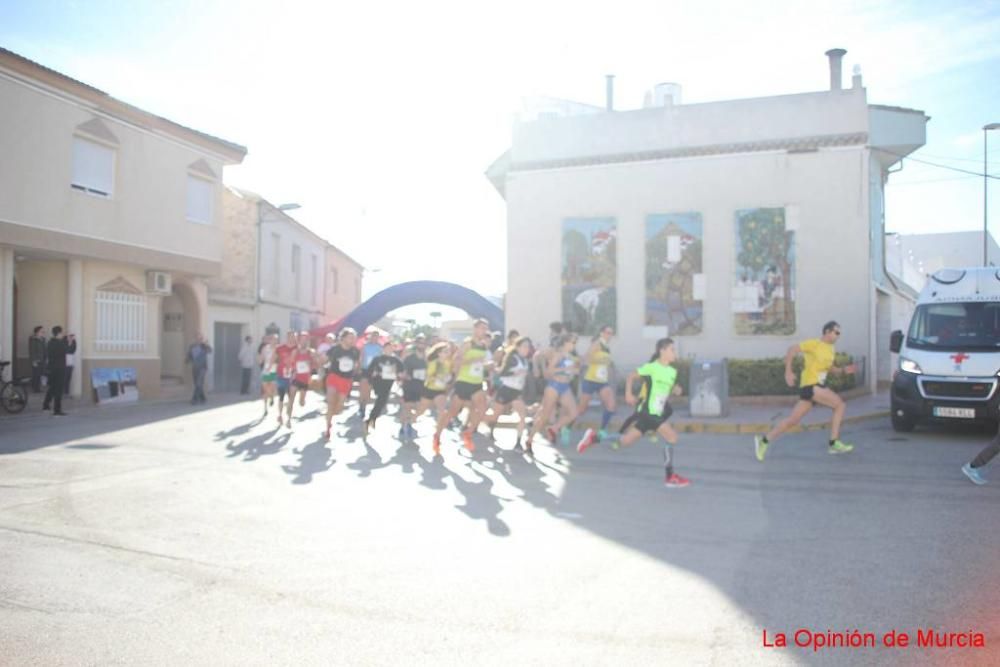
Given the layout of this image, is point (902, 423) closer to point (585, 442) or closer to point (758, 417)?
point (758, 417)

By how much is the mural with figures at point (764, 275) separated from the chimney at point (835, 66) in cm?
442

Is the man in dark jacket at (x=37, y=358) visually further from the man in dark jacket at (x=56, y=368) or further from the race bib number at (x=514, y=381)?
the race bib number at (x=514, y=381)

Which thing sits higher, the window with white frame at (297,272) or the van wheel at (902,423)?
the window with white frame at (297,272)

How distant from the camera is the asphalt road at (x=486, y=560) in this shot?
4148mm

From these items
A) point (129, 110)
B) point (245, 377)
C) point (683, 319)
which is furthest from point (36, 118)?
point (683, 319)

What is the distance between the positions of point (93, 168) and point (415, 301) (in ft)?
38.6

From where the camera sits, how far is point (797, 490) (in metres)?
8.20

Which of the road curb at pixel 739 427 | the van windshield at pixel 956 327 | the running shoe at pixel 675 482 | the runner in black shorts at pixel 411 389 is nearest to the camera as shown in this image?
the running shoe at pixel 675 482

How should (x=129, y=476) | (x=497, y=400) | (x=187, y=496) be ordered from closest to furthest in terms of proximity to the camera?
(x=187, y=496), (x=129, y=476), (x=497, y=400)

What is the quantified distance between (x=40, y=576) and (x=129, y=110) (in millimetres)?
18269

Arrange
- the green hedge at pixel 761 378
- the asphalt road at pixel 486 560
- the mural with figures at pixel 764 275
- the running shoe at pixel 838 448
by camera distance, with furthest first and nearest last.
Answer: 1. the mural with figures at pixel 764 275
2. the green hedge at pixel 761 378
3. the running shoe at pixel 838 448
4. the asphalt road at pixel 486 560

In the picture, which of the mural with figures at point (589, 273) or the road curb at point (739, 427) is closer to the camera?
the road curb at point (739, 427)

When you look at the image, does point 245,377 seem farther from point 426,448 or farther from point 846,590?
point 846,590

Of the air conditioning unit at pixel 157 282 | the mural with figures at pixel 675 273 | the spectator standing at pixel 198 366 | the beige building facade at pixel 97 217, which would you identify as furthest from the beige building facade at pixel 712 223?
the air conditioning unit at pixel 157 282
